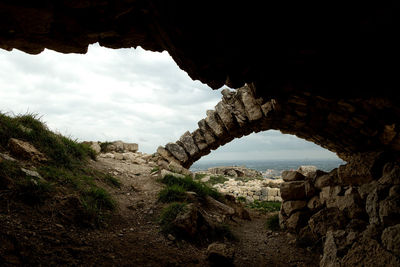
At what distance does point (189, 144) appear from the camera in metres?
8.48

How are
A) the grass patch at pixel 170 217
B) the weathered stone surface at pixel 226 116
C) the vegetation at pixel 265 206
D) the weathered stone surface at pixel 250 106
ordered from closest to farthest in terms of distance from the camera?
1. the grass patch at pixel 170 217
2. the weathered stone surface at pixel 250 106
3. the weathered stone surface at pixel 226 116
4. the vegetation at pixel 265 206

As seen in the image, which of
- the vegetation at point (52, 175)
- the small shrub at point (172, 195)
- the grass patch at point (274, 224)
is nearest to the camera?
the vegetation at point (52, 175)

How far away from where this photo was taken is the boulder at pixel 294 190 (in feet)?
15.7

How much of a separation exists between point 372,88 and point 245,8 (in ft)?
5.73

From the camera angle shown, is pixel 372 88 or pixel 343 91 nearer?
pixel 372 88

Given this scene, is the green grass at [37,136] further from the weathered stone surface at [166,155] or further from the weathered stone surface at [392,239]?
the weathered stone surface at [392,239]

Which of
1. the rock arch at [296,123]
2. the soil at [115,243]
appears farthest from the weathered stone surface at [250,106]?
the soil at [115,243]

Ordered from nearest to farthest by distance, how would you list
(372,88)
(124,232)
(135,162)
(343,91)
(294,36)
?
1. (294,36)
2. (372,88)
3. (343,91)
4. (124,232)
5. (135,162)

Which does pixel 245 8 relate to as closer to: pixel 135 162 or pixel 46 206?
pixel 46 206

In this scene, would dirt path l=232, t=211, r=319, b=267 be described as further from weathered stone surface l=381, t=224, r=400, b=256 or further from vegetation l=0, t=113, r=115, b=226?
vegetation l=0, t=113, r=115, b=226

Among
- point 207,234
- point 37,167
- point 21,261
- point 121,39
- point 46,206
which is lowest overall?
point 207,234

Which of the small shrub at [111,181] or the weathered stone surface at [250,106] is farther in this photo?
the weathered stone surface at [250,106]

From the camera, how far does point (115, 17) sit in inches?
71.3

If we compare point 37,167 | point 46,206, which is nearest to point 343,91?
point 46,206
